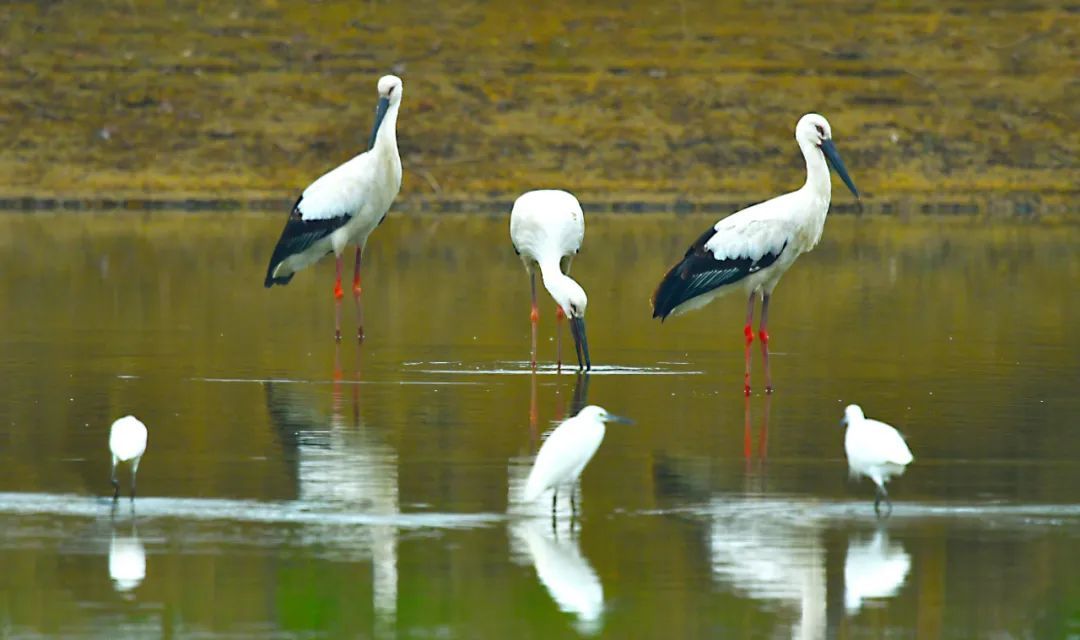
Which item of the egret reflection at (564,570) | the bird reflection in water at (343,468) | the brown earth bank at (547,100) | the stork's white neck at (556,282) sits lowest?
the egret reflection at (564,570)

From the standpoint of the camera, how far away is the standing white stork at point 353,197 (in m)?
19.0

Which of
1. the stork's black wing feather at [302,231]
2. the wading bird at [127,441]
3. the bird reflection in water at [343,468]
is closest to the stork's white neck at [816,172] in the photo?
the bird reflection in water at [343,468]

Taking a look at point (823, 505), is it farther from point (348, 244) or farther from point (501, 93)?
point (501, 93)

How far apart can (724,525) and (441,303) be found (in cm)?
1252

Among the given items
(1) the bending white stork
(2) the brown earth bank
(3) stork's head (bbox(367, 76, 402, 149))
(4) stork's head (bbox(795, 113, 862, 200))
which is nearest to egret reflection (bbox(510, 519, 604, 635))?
(4) stork's head (bbox(795, 113, 862, 200))

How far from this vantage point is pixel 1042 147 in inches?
1791

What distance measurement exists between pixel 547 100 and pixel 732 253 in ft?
106

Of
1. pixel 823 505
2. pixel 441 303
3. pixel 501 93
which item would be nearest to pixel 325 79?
pixel 501 93

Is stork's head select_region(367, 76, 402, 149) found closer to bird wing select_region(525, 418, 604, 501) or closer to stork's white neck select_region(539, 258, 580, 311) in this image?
stork's white neck select_region(539, 258, 580, 311)

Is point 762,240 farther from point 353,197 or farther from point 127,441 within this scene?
point 127,441

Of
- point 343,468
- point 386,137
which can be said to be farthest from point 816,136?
point 386,137

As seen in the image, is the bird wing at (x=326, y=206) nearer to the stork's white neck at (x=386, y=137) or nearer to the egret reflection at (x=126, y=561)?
the stork's white neck at (x=386, y=137)

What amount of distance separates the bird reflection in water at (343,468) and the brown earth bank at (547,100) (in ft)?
87.9

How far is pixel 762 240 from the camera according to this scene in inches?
581
